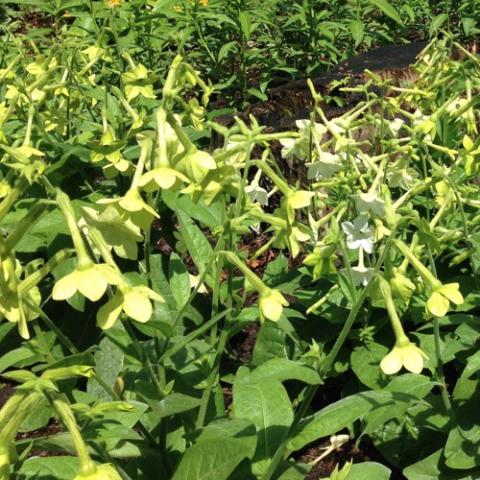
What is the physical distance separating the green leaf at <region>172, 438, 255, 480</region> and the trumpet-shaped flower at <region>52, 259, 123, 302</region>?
58 cm

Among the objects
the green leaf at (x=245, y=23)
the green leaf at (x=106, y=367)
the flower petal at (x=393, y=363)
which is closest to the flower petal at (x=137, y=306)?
the flower petal at (x=393, y=363)


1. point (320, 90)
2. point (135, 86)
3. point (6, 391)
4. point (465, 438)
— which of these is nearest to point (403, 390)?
point (465, 438)

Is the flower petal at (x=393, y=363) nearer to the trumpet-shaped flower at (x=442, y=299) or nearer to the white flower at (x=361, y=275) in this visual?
the trumpet-shaped flower at (x=442, y=299)

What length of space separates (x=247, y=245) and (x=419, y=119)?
1.57 m

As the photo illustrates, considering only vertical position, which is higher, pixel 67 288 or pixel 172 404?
pixel 67 288

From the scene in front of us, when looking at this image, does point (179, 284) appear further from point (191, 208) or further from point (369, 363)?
point (369, 363)

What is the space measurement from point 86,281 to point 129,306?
116mm

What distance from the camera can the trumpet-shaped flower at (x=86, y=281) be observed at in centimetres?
154

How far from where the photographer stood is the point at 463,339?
2.48 metres

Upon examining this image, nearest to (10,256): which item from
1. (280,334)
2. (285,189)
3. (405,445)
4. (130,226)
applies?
(130,226)

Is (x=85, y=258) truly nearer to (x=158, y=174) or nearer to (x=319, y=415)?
(x=158, y=174)

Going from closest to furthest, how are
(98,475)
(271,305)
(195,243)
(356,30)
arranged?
(98,475)
(271,305)
(195,243)
(356,30)

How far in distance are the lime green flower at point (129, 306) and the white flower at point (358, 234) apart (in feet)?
3.40

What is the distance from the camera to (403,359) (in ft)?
5.96
